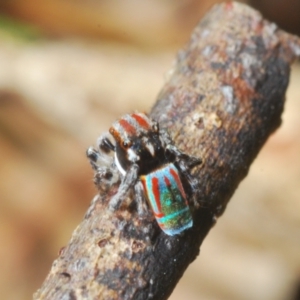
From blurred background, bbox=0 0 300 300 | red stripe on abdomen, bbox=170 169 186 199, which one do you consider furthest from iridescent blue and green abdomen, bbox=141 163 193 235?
blurred background, bbox=0 0 300 300

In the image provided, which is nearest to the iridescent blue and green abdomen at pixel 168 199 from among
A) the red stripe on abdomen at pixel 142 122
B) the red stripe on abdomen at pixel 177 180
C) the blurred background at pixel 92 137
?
the red stripe on abdomen at pixel 177 180

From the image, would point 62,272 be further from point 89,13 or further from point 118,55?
point 89,13

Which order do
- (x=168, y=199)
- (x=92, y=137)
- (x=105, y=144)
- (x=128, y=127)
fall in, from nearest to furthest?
(x=168, y=199)
(x=128, y=127)
(x=105, y=144)
(x=92, y=137)

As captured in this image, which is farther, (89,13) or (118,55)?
(89,13)

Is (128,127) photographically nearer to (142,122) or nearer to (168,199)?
(142,122)

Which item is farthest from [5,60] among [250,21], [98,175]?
[98,175]

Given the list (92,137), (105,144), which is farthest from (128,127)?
Result: (92,137)
